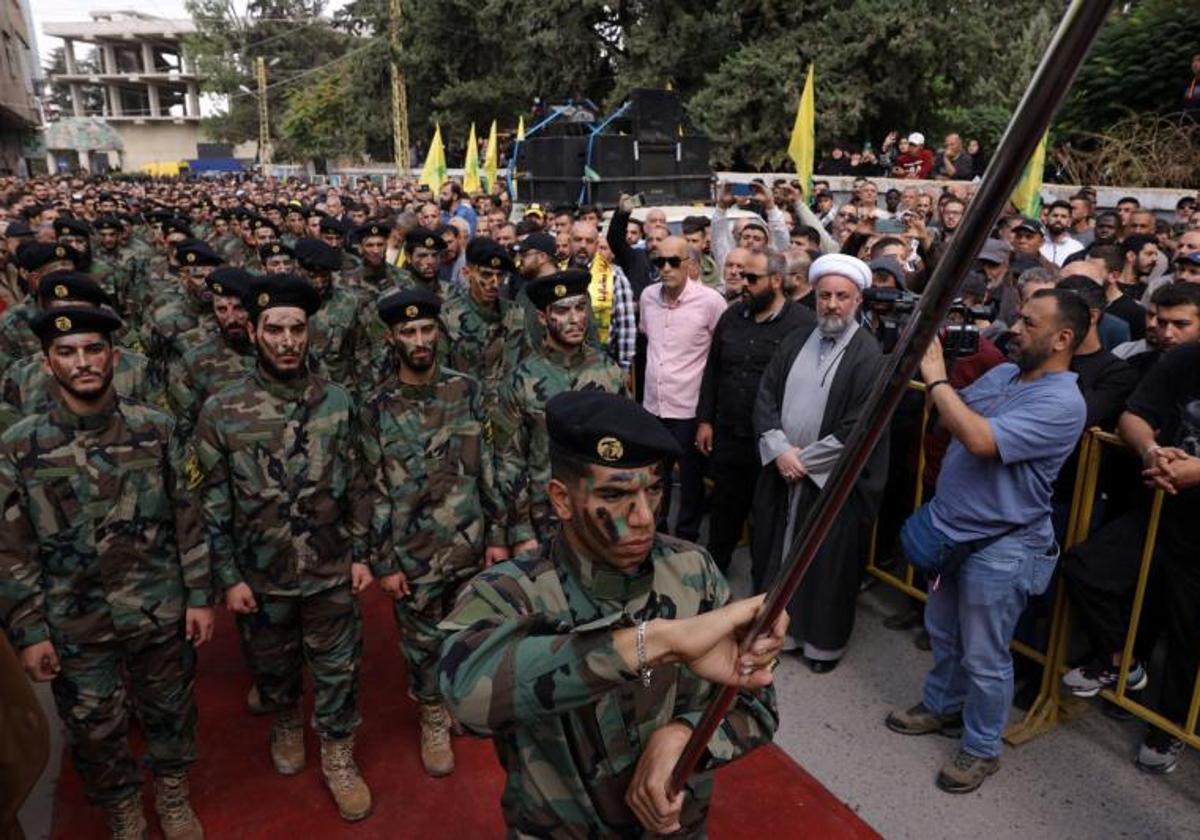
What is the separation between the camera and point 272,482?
3.81 meters

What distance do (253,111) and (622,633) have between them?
288 feet

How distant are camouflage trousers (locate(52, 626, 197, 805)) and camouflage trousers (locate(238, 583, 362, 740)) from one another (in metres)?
0.31

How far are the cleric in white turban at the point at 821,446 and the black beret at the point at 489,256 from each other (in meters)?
2.24

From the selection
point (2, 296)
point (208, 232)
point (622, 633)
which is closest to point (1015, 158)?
point (622, 633)

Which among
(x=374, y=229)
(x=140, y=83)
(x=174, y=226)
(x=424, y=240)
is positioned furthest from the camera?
(x=140, y=83)

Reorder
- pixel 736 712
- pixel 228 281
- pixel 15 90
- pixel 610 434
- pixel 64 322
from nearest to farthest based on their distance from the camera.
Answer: pixel 610 434 < pixel 736 712 < pixel 64 322 < pixel 228 281 < pixel 15 90

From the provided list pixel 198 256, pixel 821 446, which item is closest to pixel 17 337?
pixel 198 256

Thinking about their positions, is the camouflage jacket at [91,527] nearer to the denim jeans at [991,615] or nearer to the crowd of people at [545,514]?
the crowd of people at [545,514]

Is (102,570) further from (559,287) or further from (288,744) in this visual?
(559,287)

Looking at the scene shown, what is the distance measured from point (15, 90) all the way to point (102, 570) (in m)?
54.2

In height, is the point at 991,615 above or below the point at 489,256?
below

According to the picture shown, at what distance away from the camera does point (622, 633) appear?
1.51 metres

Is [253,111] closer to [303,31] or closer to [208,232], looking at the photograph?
[303,31]

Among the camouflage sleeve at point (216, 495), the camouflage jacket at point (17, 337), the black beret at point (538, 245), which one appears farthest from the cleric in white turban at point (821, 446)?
the camouflage jacket at point (17, 337)
